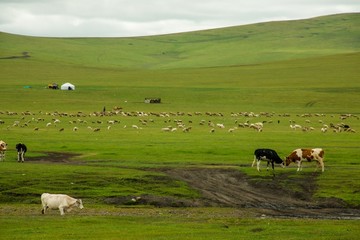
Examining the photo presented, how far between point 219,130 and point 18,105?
1492 inches

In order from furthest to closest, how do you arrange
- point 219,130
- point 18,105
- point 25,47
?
point 25,47, point 18,105, point 219,130

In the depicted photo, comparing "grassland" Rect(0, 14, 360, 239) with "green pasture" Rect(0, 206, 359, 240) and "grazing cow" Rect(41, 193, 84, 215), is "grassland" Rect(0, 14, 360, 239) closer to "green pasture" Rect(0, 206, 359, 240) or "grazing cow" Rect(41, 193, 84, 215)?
"green pasture" Rect(0, 206, 359, 240)

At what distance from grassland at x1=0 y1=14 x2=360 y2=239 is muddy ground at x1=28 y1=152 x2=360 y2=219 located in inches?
15.9

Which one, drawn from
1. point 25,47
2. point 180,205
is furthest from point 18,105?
point 25,47

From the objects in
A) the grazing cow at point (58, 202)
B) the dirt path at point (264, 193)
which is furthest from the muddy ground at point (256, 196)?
the grazing cow at point (58, 202)

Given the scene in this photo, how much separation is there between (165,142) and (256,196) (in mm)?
17981

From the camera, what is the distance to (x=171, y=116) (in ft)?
250

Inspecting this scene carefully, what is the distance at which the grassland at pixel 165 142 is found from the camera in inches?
1002

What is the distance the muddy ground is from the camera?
29.8 m

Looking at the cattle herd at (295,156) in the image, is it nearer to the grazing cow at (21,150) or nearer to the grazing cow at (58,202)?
the grazing cow at (21,150)

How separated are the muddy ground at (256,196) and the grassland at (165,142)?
40 cm

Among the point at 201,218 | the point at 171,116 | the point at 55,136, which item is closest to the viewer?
the point at 201,218

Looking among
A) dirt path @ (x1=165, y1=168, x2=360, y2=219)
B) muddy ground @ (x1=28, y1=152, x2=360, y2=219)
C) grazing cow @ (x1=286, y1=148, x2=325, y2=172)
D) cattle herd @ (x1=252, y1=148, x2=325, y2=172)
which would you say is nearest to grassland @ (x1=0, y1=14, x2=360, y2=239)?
muddy ground @ (x1=28, y1=152, x2=360, y2=219)

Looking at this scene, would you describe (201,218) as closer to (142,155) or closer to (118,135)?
(142,155)
